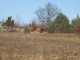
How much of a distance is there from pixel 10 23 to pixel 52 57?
55140 mm

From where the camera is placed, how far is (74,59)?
38.2ft

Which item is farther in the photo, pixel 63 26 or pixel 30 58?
pixel 63 26

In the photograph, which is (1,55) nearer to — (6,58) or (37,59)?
(6,58)

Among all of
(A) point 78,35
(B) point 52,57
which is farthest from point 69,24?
(B) point 52,57

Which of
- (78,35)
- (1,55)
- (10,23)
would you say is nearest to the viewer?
(1,55)

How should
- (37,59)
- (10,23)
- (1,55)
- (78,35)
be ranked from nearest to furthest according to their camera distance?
(37,59)
(1,55)
(78,35)
(10,23)

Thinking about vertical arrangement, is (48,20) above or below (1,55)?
above

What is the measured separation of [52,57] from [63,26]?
27.0 metres

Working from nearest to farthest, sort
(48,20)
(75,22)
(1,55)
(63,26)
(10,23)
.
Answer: (1,55) < (63,26) < (75,22) < (10,23) < (48,20)

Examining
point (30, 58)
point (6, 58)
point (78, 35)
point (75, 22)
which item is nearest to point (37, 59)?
point (30, 58)

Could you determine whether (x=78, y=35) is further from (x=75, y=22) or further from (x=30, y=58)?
(x=30, y=58)

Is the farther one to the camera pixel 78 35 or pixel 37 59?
pixel 78 35

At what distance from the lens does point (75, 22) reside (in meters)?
41.9

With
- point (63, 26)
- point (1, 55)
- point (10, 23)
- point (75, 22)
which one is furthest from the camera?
point (10, 23)
